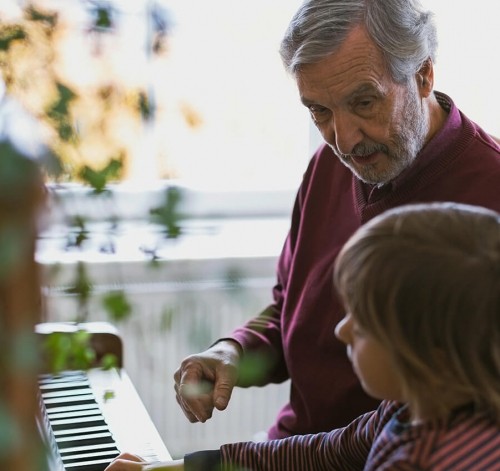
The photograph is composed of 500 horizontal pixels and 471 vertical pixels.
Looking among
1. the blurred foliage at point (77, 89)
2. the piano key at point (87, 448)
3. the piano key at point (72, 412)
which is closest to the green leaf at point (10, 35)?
the blurred foliage at point (77, 89)

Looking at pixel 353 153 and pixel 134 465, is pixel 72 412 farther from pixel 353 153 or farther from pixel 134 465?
pixel 353 153

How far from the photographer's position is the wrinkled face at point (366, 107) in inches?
64.8

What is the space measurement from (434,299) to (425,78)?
0.88 metres

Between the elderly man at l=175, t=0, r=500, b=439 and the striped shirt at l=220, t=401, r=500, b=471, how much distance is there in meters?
0.32

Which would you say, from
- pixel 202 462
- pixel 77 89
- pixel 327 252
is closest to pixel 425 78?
pixel 327 252

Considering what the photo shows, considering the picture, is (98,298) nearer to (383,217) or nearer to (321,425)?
(383,217)

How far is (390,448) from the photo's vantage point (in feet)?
3.47

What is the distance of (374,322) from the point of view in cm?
99

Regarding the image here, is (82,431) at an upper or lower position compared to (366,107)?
lower

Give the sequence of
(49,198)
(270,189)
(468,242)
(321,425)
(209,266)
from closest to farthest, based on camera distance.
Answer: (49,198) → (468,242) → (321,425) → (209,266) → (270,189)

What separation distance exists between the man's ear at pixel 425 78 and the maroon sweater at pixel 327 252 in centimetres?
6

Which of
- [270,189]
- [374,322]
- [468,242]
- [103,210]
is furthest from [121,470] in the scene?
[270,189]

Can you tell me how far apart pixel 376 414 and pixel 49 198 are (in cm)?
77

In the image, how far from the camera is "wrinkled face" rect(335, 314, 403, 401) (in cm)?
101
